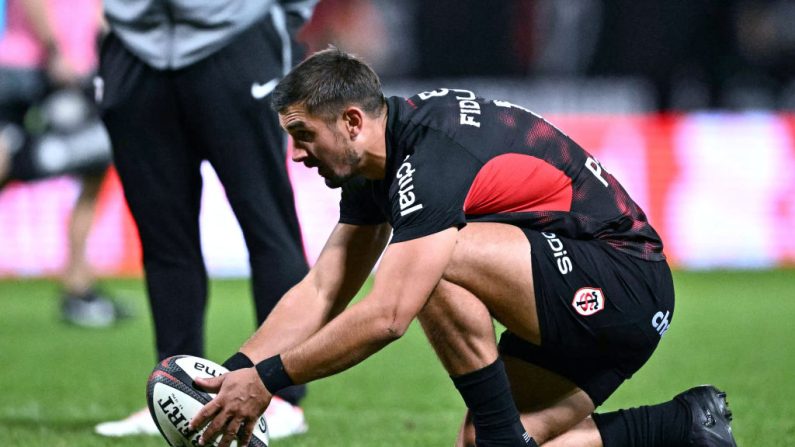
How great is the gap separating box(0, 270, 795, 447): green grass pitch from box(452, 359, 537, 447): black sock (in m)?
0.79

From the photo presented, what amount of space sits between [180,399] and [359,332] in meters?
0.60

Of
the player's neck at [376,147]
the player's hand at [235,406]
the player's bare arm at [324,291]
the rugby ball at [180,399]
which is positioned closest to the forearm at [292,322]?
the player's bare arm at [324,291]

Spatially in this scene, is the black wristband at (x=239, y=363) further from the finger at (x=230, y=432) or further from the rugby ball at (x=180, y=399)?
the finger at (x=230, y=432)

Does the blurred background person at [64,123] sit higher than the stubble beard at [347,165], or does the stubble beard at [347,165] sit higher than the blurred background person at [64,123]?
the stubble beard at [347,165]

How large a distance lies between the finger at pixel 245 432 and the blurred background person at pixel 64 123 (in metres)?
3.97

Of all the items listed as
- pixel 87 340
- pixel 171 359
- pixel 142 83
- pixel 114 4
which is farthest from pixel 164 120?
pixel 87 340

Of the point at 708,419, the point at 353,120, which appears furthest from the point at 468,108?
the point at 708,419

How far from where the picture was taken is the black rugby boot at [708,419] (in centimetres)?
391

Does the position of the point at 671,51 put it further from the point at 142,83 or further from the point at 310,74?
the point at 310,74

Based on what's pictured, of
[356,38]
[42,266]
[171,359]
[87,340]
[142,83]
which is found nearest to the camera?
[171,359]

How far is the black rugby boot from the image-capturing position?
3.91 metres

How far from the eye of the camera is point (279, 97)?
364cm

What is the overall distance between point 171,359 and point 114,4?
1524 mm

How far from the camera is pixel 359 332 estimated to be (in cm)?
342
